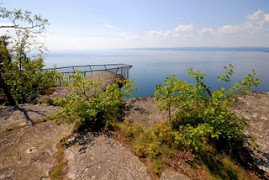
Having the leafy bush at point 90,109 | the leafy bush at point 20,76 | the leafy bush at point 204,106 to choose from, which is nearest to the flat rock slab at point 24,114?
the leafy bush at point 90,109

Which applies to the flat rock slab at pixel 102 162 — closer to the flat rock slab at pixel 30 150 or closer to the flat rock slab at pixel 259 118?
the flat rock slab at pixel 30 150

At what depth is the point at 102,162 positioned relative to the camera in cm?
398

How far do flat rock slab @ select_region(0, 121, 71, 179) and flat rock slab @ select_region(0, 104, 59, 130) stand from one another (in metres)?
0.52

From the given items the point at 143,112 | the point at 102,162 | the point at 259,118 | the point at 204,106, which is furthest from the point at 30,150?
the point at 259,118

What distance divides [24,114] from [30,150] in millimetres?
2661

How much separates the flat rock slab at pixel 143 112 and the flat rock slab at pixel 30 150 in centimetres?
213

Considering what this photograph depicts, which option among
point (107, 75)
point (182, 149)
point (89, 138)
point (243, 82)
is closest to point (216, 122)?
point (182, 149)

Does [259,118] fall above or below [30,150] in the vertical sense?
above

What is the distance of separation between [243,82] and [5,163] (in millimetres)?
5994

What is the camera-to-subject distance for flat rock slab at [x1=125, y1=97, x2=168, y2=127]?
6004 millimetres

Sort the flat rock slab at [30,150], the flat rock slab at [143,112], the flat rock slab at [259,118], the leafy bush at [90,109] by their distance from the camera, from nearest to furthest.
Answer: the flat rock slab at [30,150] < the flat rock slab at [259,118] < the leafy bush at [90,109] < the flat rock slab at [143,112]

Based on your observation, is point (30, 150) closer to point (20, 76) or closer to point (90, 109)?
point (90, 109)

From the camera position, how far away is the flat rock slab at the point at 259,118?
4.32 metres

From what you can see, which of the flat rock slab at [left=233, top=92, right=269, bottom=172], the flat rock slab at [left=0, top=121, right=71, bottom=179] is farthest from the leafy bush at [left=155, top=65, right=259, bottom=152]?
the flat rock slab at [left=0, top=121, right=71, bottom=179]
